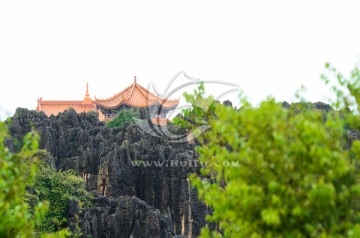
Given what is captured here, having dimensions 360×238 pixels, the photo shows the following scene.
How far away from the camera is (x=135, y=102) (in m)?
48.8

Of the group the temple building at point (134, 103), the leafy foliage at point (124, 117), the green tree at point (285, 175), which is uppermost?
the temple building at point (134, 103)

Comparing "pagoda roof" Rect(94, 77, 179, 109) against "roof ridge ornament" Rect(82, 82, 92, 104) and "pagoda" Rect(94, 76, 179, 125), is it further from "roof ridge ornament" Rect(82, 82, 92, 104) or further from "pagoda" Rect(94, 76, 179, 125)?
"roof ridge ornament" Rect(82, 82, 92, 104)

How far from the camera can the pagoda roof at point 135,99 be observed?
48.3 metres

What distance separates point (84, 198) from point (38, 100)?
1295 inches

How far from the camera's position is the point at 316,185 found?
5.14m

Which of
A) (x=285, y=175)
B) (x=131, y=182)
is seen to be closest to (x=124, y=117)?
(x=131, y=182)

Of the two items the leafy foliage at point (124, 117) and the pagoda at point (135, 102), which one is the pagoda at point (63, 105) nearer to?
the pagoda at point (135, 102)

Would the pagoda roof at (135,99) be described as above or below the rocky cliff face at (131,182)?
above

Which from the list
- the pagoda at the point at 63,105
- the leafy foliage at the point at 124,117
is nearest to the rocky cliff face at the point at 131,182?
the leafy foliage at the point at 124,117

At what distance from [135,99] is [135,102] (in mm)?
436

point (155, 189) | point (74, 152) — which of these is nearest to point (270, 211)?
point (155, 189)

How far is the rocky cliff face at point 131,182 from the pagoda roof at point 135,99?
1607 cm

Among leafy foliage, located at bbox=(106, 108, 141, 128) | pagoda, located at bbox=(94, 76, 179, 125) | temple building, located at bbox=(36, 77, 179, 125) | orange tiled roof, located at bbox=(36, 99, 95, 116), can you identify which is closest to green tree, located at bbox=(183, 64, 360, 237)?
leafy foliage, located at bbox=(106, 108, 141, 128)

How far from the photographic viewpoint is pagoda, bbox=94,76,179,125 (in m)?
48.3
